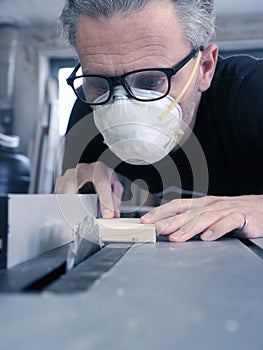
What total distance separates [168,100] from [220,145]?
282 mm

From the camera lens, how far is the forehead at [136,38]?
2.60 feet

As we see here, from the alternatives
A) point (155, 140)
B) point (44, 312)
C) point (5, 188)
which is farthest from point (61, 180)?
point (5, 188)

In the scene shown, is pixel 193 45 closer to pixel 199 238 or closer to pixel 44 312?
pixel 199 238

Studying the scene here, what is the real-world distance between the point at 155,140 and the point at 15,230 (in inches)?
18.9

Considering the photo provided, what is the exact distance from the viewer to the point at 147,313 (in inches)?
11.2

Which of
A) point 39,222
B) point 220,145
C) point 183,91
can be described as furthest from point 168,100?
point 39,222

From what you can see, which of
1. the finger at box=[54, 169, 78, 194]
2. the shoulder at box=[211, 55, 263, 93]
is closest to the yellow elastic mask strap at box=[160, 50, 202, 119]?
the shoulder at box=[211, 55, 263, 93]

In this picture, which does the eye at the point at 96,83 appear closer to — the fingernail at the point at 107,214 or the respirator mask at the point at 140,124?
the respirator mask at the point at 140,124

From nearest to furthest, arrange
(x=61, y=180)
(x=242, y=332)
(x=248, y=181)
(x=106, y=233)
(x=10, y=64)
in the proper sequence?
(x=242, y=332), (x=106, y=233), (x=61, y=180), (x=248, y=181), (x=10, y=64)

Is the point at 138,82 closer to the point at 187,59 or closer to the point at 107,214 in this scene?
the point at 187,59

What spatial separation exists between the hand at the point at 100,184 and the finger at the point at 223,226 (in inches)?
9.3

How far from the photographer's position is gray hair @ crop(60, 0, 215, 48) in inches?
31.5

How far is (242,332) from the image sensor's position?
26 centimetres

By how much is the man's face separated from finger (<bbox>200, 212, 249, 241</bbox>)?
317 millimetres
